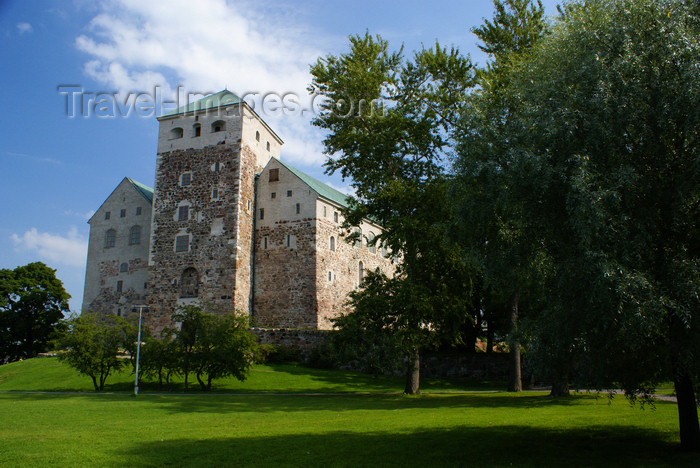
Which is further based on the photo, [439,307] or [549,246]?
[439,307]

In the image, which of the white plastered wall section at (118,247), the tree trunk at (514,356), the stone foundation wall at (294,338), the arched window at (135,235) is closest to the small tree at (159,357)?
the stone foundation wall at (294,338)

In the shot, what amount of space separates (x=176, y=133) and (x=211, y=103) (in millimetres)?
3889

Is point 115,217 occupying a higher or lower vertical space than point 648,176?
higher

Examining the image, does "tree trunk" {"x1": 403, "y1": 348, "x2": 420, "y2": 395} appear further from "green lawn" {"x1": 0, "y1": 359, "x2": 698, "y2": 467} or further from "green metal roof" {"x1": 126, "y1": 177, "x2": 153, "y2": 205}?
"green metal roof" {"x1": 126, "y1": 177, "x2": 153, "y2": 205}

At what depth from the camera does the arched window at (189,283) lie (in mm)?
40125

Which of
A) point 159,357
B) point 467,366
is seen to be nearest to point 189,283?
point 159,357

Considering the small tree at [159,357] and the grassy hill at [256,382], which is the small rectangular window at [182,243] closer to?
the grassy hill at [256,382]

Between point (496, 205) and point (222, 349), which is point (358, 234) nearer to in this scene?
point (222, 349)

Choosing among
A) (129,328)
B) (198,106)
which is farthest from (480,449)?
(198,106)

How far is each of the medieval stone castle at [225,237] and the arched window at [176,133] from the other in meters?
0.08

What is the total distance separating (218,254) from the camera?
3994cm

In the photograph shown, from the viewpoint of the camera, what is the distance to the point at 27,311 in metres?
45.4

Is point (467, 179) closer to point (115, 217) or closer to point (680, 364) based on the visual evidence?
point (680, 364)

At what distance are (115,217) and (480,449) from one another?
142ft
